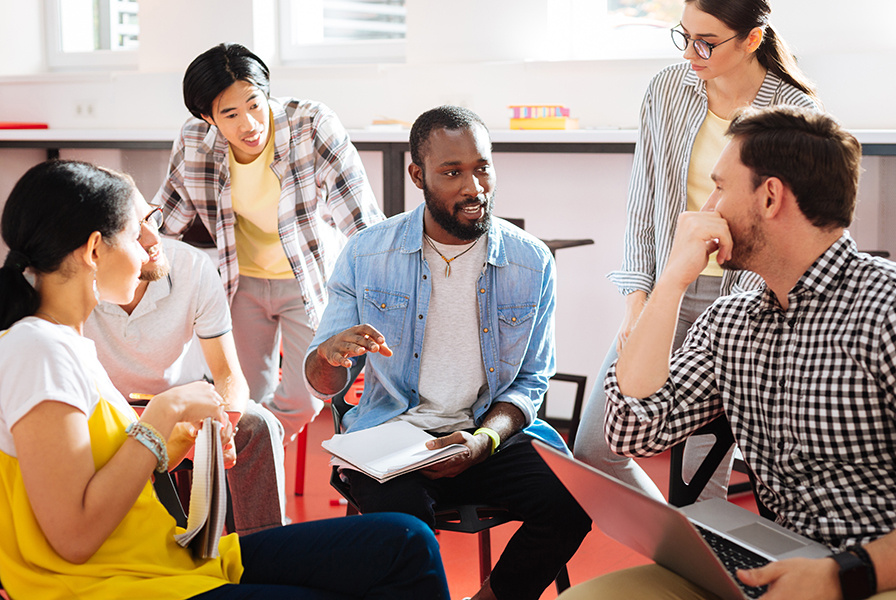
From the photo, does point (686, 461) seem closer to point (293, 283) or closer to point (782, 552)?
point (782, 552)

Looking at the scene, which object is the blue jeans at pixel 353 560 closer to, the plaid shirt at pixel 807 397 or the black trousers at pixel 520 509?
the black trousers at pixel 520 509

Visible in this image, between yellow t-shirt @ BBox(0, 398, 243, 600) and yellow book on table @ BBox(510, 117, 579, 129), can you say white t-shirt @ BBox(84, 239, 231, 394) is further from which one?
yellow book on table @ BBox(510, 117, 579, 129)

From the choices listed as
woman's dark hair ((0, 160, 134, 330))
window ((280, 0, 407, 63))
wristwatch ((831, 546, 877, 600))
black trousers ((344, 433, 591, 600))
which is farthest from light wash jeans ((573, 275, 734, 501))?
window ((280, 0, 407, 63))

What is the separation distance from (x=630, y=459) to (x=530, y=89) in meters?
2.04

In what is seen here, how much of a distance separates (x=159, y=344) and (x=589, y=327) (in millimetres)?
2054

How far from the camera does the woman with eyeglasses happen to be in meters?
1.94

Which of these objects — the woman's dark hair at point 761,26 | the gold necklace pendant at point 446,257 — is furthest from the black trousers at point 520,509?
the woman's dark hair at point 761,26

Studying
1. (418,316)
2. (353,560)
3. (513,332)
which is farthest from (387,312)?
(353,560)

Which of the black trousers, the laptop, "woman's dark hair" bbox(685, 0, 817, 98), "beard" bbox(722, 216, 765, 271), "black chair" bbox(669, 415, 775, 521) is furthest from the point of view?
"woman's dark hair" bbox(685, 0, 817, 98)

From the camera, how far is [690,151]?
2.07 meters

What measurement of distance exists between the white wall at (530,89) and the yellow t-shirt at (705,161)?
140 cm

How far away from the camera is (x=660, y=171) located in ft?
7.00

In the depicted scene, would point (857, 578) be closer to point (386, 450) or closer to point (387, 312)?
point (386, 450)

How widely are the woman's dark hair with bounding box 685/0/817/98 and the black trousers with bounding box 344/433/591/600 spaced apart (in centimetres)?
106
